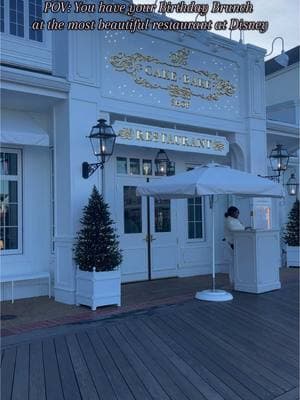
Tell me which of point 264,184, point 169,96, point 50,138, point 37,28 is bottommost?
point 264,184

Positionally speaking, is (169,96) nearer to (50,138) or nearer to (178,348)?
(50,138)

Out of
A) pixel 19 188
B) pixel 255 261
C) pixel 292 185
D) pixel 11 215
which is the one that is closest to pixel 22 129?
pixel 19 188

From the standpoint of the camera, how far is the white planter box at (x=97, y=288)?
263 inches

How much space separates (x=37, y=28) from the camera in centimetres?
800

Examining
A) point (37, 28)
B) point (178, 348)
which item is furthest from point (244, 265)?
point (37, 28)

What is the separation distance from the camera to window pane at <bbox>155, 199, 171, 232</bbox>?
9.65 meters

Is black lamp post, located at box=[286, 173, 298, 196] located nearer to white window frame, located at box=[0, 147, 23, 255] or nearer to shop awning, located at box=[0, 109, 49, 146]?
shop awning, located at box=[0, 109, 49, 146]

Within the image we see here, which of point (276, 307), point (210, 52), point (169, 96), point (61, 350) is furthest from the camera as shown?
point (210, 52)

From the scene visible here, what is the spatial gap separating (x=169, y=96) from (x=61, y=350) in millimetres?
5783

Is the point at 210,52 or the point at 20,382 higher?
the point at 210,52

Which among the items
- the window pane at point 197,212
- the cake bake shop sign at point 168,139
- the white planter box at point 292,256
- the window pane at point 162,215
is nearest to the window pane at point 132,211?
the window pane at point 162,215

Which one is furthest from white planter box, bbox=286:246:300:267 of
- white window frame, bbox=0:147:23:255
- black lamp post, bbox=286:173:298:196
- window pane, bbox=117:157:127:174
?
white window frame, bbox=0:147:23:255

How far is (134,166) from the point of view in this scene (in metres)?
9.34

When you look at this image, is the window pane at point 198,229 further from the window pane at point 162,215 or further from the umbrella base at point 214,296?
the umbrella base at point 214,296
